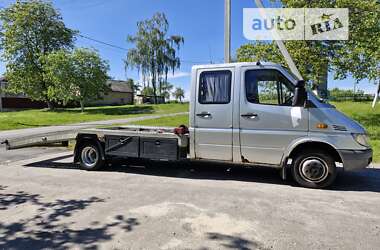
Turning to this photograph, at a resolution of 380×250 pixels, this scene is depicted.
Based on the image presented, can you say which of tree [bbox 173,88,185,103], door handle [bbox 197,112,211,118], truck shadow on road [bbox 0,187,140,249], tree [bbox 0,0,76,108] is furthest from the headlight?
tree [bbox 173,88,185,103]

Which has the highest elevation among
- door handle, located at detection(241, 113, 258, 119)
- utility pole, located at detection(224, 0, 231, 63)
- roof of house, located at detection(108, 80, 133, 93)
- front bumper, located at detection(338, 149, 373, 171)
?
roof of house, located at detection(108, 80, 133, 93)

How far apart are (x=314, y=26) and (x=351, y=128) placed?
376 inches

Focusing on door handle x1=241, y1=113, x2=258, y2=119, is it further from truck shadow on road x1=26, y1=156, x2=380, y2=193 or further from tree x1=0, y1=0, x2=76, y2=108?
tree x1=0, y1=0, x2=76, y2=108

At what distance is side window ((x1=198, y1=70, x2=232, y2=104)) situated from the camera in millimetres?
6355

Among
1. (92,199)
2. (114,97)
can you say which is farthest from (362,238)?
(114,97)

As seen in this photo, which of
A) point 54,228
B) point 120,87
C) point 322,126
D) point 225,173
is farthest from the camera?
point 120,87

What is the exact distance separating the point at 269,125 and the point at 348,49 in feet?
Answer: 33.2

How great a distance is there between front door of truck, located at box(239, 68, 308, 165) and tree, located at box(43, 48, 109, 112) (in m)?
33.9

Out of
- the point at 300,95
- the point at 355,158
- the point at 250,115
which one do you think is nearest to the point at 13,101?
the point at 250,115

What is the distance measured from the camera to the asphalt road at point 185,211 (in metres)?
3.78

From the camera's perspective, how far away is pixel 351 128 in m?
5.64

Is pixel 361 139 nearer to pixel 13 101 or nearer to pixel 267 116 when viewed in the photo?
pixel 267 116

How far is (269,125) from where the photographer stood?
6.04m

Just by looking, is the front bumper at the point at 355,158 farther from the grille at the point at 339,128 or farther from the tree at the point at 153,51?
the tree at the point at 153,51
